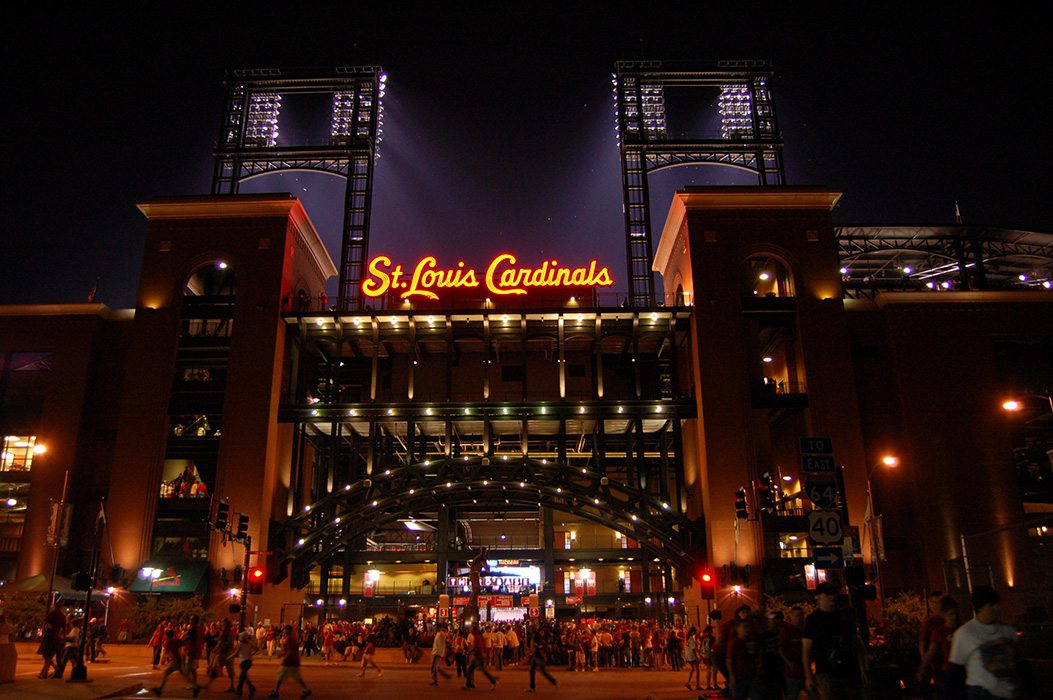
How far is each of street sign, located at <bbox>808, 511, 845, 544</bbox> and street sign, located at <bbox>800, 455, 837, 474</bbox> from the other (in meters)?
1.15

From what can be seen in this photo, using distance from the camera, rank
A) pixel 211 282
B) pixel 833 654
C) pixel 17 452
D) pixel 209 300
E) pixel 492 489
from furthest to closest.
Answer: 1. pixel 211 282
2. pixel 17 452
3. pixel 209 300
4. pixel 492 489
5. pixel 833 654

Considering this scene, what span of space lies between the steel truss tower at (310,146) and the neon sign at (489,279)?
19.4 feet

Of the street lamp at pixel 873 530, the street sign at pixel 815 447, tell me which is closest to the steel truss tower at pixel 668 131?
the street lamp at pixel 873 530

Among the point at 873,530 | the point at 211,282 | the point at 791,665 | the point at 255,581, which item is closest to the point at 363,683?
Answer: the point at 255,581

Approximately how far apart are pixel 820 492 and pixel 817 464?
0.68 m

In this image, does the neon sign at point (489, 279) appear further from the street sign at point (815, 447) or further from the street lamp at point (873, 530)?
the street sign at point (815, 447)

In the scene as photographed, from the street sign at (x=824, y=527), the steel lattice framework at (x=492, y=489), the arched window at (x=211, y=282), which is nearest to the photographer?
the street sign at (x=824, y=527)

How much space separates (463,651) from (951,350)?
33025 mm

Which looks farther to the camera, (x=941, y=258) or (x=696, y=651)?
(x=941, y=258)

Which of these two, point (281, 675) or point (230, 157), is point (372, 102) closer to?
point (230, 157)

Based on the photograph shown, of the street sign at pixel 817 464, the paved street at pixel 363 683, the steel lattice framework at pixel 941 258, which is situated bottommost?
the paved street at pixel 363 683

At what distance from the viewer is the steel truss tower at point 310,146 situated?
54.2 metres

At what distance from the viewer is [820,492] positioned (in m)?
15.2

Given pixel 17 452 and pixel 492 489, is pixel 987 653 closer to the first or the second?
pixel 492 489
